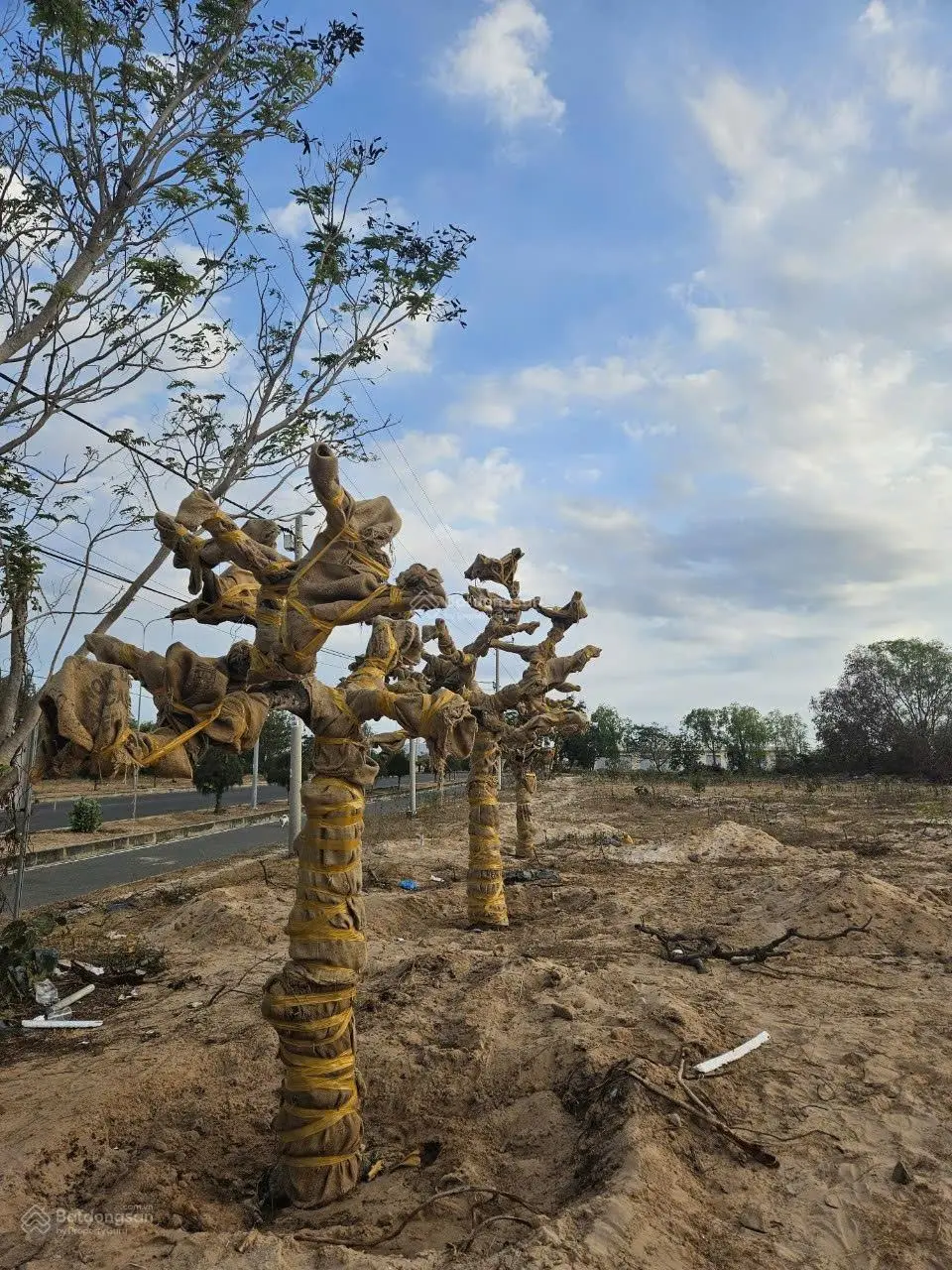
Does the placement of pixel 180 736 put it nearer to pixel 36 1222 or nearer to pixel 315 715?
pixel 315 715

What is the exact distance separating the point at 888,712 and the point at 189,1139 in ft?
160

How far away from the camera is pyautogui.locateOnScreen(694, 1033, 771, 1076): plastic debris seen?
451 centimetres

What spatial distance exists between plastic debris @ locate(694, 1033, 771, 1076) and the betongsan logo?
11.4ft

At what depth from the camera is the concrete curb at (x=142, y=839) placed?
17.8 m

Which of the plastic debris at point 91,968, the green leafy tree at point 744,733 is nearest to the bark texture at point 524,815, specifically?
the plastic debris at point 91,968

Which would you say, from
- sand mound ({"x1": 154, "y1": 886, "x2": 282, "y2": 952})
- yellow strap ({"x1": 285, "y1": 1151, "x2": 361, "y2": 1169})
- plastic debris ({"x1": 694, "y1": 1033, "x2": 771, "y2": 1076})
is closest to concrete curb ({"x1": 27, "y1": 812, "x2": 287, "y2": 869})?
sand mound ({"x1": 154, "y1": 886, "x2": 282, "y2": 952})

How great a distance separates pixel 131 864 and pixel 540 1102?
15395mm

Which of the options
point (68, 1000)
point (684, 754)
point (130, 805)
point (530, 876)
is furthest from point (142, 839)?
point (684, 754)

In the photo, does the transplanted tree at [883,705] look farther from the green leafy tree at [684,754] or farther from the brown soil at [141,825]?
the brown soil at [141,825]

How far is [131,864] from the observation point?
55.7 ft

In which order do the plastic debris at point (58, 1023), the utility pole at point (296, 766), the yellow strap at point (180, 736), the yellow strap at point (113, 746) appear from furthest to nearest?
the utility pole at point (296, 766) < the plastic debris at point (58, 1023) < the yellow strap at point (180, 736) < the yellow strap at point (113, 746)

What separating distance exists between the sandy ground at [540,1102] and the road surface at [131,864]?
538cm

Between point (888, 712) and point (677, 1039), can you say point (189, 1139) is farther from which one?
point (888, 712)

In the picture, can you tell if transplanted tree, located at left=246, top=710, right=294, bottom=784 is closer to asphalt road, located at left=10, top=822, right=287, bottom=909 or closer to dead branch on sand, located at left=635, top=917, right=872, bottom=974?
asphalt road, located at left=10, top=822, right=287, bottom=909
